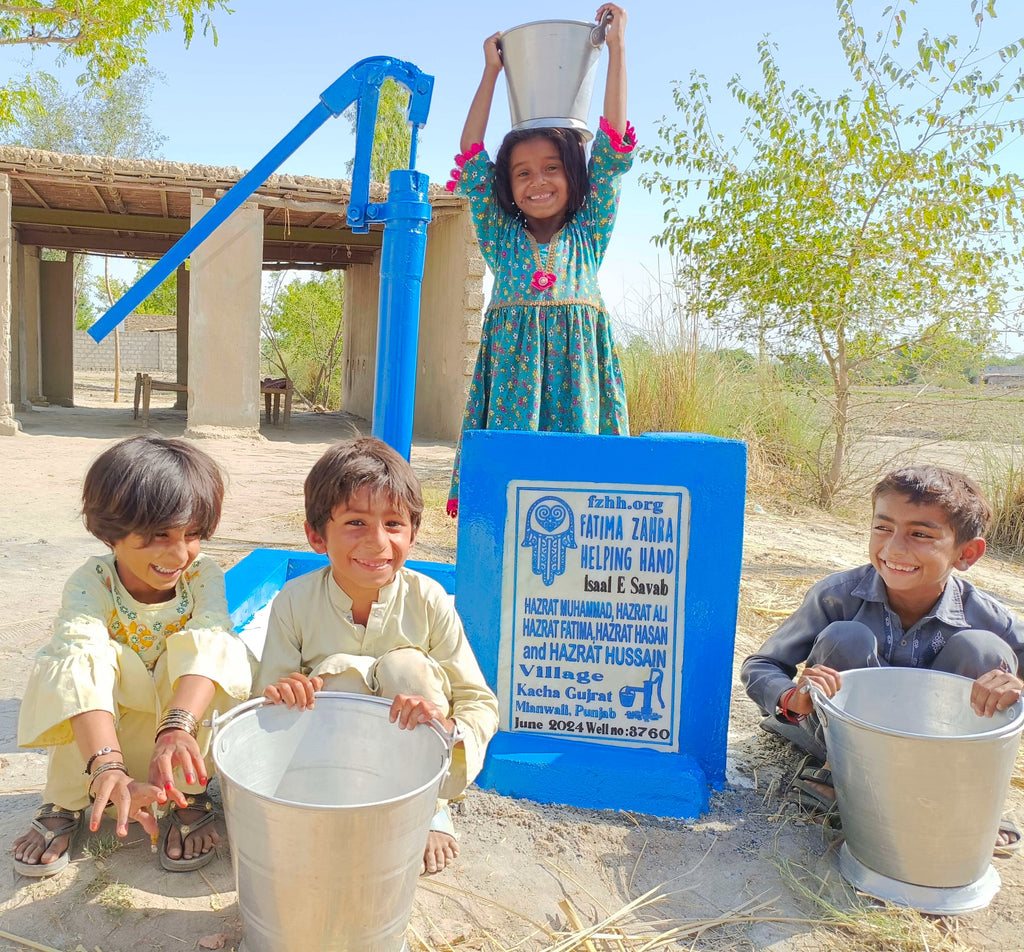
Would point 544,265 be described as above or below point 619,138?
below

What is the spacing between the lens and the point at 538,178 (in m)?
2.30

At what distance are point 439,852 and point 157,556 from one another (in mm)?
768

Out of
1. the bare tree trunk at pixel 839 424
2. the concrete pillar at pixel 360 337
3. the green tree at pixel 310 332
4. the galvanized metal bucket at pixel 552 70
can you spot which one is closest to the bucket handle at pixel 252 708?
the galvanized metal bucket at pixel 552 70

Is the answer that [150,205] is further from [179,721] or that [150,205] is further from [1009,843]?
[1009,843]

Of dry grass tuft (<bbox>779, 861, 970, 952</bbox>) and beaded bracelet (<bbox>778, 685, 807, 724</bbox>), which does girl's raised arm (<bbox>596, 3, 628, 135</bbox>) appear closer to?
beaded bracelet (<bbox>778, 685, 807, 724</bbox>)

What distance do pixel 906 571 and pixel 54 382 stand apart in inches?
536

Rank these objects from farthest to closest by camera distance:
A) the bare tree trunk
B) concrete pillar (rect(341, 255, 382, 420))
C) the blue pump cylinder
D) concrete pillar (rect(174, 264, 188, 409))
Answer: concrete pillar (rect(174, 264, 188, 409)) → concrete pillar (rect(341, 255, 382, 420)) → the bare tree trunk → the blue pump cylinder

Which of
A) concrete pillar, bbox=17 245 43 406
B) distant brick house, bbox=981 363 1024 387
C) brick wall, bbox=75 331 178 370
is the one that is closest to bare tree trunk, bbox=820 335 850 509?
distant brick house, bbox=981 363 1024 387

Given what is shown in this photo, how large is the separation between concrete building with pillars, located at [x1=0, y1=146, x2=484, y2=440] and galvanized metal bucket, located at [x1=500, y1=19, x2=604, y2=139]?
215 inches

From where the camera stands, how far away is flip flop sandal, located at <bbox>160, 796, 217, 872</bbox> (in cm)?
150

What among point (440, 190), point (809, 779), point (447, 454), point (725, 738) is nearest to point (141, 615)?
point (725, 738)

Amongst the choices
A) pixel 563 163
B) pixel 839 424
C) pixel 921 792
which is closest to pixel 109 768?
pixel 921 792

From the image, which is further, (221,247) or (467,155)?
(221,247)

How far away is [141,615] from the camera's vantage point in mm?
1631
